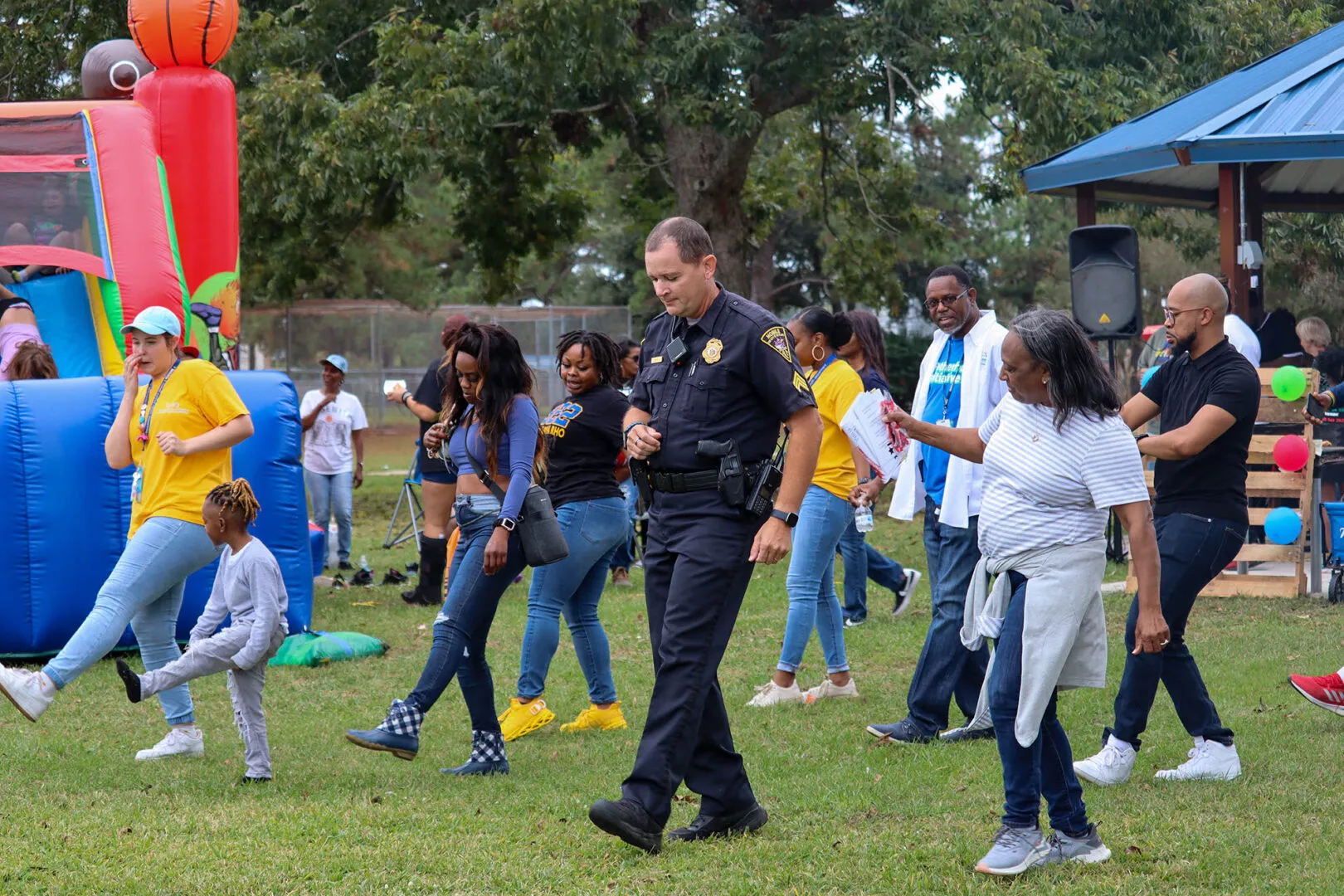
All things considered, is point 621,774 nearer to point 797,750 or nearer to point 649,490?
point 797,750

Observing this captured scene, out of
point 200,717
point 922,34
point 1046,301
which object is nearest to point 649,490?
point 200,717

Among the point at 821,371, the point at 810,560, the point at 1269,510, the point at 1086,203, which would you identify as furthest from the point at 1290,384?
the point at 810,560

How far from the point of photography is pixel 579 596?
680 cm

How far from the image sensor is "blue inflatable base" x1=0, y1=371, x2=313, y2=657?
27.5 feet

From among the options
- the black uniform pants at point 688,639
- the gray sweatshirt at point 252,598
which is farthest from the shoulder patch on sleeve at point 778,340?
the gray sweatshirt at point 252,598

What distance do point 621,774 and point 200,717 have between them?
2.49 m

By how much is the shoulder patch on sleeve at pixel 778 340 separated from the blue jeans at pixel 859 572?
15.6 feet

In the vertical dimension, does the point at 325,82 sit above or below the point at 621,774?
above

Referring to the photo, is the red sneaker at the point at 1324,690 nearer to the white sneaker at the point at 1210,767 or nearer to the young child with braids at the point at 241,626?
the white sneaker at the point at 1210,767

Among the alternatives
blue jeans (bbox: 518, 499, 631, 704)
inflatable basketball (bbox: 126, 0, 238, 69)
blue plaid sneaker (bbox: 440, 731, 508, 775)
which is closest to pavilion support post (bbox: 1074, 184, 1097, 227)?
inflatable basketball (bbox: 126, 0, 238, 69)

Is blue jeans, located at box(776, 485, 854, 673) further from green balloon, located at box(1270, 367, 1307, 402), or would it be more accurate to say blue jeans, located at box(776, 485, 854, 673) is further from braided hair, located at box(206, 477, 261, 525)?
green balloon, located at box(1270, 367, 1307, 402)

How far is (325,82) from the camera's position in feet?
60.0

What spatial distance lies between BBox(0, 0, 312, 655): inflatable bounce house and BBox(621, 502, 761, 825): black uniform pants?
3.94 meters

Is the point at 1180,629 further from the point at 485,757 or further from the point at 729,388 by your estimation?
the point at 485,757
